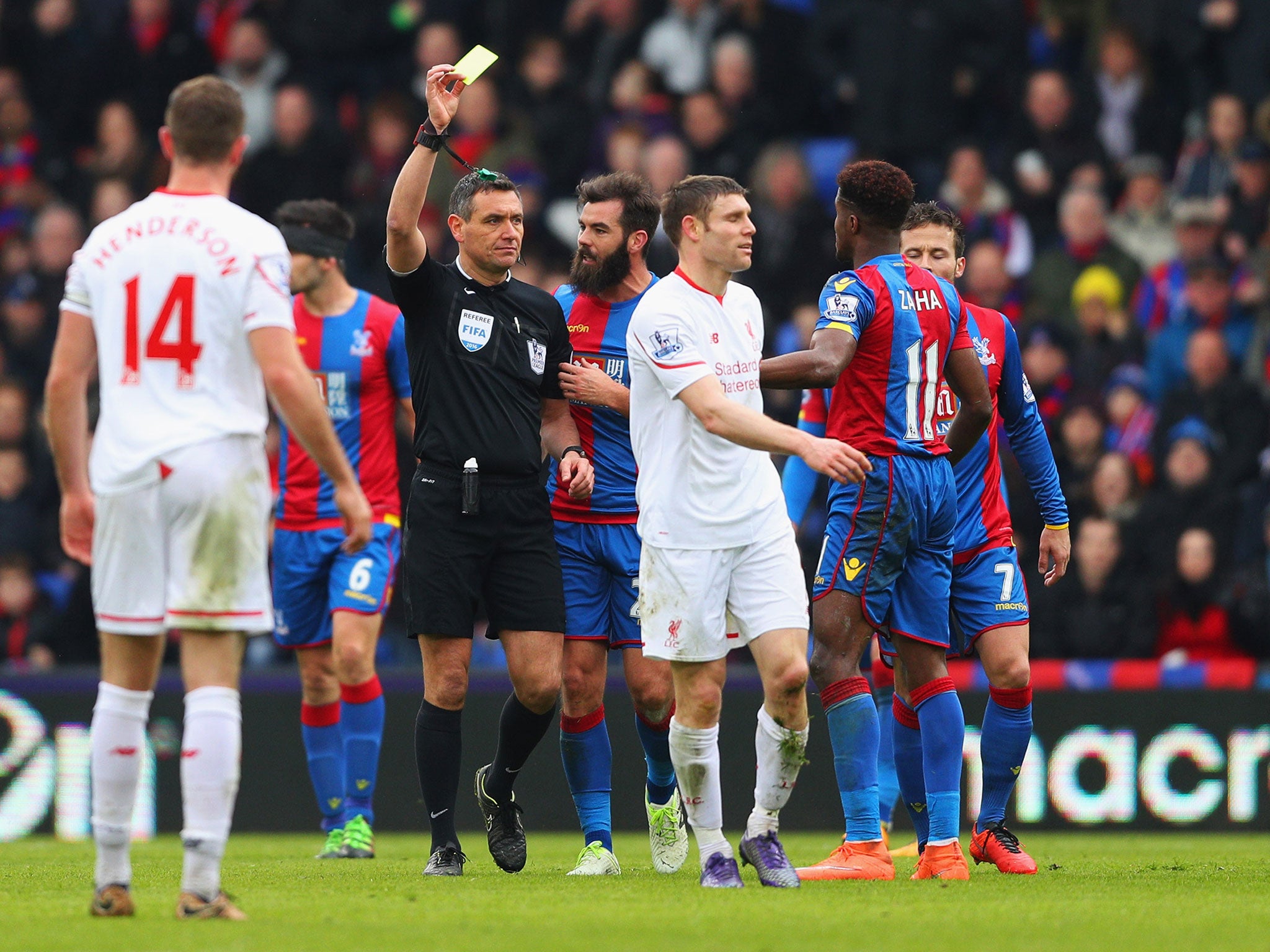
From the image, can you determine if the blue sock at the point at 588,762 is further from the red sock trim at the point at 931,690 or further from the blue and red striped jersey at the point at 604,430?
the red sock trim at the point at 931,690

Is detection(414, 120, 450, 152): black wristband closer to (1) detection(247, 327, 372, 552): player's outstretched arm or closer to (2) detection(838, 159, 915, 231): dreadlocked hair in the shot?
(2) detection(838, 159, 915, 231): dreadlocked hair

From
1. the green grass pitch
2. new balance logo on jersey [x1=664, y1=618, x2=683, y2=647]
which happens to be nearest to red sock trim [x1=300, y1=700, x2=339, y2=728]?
the green grass pitch

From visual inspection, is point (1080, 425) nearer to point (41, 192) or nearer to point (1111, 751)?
point (1111, 751)

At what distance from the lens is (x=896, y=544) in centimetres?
696

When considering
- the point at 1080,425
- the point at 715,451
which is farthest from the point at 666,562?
the point at 1080,425

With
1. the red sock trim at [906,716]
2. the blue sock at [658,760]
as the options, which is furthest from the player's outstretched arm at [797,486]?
the blue sock at [658,760]

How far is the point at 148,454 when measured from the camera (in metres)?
5.26

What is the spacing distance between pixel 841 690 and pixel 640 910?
1508 millimetres

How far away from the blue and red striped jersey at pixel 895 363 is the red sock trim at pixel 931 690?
900 millimetres

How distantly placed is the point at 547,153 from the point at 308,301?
6.40 metres

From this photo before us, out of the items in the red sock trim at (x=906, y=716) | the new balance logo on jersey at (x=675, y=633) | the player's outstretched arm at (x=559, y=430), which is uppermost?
the player's outstretched arm at (x=559, y=430)

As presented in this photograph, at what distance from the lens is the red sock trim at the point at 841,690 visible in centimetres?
688

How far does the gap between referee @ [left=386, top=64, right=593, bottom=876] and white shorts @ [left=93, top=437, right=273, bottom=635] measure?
190cm

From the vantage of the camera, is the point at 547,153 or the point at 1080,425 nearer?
the point at 1080,425
